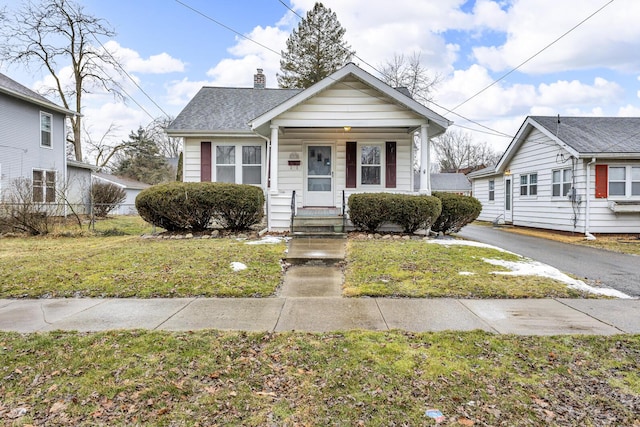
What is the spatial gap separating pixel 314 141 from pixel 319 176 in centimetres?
123

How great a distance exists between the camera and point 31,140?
58.7 ft

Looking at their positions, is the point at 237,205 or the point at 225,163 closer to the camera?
the point at 237,205

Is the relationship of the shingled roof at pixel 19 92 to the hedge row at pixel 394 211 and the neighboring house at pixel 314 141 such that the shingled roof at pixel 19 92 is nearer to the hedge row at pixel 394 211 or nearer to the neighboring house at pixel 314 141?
the neighboring house at pixel 314 141

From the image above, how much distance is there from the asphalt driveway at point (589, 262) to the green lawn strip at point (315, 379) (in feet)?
10.5

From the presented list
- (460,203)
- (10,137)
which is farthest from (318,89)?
(10,137)

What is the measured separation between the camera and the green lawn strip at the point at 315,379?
8.46 ft

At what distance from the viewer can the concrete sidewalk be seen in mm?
4238

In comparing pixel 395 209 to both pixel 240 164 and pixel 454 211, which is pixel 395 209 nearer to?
pixel 454 211

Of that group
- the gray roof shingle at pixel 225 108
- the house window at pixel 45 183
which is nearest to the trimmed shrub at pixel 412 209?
the gray roof shingle at pixel 225 108

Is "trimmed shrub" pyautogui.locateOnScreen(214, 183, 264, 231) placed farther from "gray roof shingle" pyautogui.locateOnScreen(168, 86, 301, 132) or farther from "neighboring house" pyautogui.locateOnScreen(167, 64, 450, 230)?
"gray roof shingle" pyautogui.locateOnScreen(168, 86, 301, 132)

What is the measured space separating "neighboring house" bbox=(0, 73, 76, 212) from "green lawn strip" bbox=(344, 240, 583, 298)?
13832mm

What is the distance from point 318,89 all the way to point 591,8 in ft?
27.7

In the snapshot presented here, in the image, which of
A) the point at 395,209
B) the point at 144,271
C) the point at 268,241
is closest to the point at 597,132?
the point at 395,209

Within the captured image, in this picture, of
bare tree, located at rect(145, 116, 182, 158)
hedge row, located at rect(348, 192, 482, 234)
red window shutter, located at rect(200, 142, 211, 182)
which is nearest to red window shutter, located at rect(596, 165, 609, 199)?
hedge row, located at rect(348, 192, 482, 234)
